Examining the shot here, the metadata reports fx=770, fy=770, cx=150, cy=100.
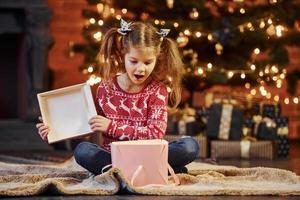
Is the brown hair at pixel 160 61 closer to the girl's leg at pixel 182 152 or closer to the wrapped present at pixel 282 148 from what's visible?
the girl's leg at pixel 182 152

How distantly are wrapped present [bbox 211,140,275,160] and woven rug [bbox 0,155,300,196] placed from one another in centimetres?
101

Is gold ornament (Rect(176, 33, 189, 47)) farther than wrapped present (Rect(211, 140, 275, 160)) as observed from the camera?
Yes

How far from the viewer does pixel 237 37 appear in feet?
11.8

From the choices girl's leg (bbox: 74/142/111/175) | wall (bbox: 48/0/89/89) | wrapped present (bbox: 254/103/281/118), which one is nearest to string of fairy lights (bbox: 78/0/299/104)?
wrapped present (bbox: 254/103/281/118)

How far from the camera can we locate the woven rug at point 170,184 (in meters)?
1.95

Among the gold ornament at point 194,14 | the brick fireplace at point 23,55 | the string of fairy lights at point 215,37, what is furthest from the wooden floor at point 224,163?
the gold ornament at point 194,14

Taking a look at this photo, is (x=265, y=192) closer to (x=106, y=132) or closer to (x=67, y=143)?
(x=106, y=132)

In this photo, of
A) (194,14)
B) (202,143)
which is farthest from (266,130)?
(194,14)

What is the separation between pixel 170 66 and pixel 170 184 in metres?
0.39

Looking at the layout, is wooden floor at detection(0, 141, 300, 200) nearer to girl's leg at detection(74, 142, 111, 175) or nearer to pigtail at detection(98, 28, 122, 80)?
girl's leg at detection(74, 142, 111, 175)

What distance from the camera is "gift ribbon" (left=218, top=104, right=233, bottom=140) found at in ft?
11.2

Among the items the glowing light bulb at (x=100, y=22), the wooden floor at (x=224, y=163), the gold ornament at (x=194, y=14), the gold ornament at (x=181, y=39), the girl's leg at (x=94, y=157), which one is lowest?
the wooden floor at (x=224, y=163)

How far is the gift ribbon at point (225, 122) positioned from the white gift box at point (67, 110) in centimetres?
135

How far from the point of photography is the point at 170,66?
7.57 ft
